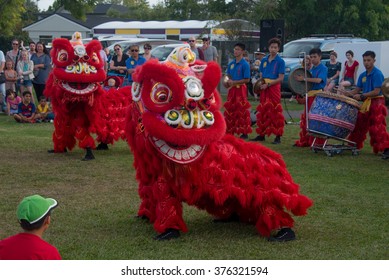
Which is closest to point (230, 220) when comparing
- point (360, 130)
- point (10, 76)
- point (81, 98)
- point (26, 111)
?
point (81, 98)

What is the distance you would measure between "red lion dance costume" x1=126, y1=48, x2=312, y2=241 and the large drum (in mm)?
5029

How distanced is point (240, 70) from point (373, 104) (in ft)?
9.33

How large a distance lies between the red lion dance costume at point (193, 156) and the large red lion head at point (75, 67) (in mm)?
3951

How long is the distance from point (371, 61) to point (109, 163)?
13.9 ft

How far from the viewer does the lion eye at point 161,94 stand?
6410 millimetres

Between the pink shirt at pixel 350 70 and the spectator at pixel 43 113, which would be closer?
the spectator at pixel 43 113

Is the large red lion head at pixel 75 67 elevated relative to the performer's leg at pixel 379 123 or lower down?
elevated

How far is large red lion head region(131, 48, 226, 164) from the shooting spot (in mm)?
6348

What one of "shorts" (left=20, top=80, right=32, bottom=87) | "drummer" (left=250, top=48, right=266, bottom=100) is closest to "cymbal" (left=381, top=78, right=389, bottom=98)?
"drummer" (left=250, top=48, right=266, bottom=100)

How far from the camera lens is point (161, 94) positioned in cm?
643

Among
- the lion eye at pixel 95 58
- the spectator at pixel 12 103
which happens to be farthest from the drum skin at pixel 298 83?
the spectator at pixel 12 103

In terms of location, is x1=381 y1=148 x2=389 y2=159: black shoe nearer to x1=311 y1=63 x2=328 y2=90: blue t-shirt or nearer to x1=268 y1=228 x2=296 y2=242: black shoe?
x1=311 y1=63 x2=328 y2=90: blue t-shirt

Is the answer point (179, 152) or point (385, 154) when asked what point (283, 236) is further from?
point (385, 154)

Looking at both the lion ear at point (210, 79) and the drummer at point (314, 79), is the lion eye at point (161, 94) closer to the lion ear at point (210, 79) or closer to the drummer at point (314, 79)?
the lion ear at point (210, 79)
